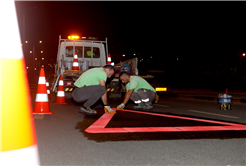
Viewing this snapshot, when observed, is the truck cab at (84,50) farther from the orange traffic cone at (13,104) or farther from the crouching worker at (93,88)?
the orange traffic cone at (13,104)

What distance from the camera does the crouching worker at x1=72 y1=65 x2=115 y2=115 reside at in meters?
7.32

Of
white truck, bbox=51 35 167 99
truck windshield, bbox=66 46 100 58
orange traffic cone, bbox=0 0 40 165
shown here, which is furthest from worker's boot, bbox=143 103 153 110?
orange traffic cone, bbox=0 0 40 165

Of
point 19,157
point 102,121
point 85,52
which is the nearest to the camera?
point 19,157

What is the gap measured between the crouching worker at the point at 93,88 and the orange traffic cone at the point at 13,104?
524 cm

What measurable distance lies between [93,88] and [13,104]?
17.9 feet

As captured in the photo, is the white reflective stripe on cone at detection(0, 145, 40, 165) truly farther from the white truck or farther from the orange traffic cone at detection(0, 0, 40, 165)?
the white truck

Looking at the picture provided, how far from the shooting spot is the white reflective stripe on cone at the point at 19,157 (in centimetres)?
185

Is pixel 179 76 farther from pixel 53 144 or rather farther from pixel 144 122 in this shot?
pixel 53 144

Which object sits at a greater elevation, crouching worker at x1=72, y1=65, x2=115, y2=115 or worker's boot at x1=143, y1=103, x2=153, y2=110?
crouching worker at x1=72, y1=65, x2=115, y2=115

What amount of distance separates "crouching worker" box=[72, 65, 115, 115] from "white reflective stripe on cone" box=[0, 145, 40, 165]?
5.27 m

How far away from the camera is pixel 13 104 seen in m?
1.96

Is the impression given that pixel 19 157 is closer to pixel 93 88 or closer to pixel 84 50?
pixel 93 88

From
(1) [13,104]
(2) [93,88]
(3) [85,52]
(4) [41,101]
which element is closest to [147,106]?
(2) [93,88]

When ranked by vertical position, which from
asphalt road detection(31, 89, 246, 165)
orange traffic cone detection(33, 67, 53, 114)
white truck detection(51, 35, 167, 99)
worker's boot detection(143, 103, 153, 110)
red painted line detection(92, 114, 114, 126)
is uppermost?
white truck detection(51, 35, 167, 99)
